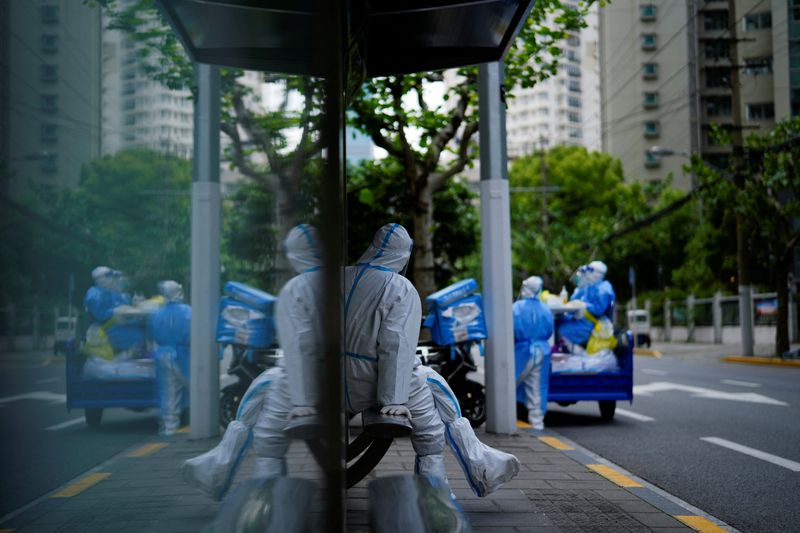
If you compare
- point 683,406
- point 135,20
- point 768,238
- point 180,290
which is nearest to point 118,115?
point 135,20

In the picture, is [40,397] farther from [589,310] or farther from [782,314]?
[782,314]

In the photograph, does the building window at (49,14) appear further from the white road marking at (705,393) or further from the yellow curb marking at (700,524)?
the white road marking at (705,393)

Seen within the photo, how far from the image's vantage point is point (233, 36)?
1.52 m

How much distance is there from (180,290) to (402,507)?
242 cm

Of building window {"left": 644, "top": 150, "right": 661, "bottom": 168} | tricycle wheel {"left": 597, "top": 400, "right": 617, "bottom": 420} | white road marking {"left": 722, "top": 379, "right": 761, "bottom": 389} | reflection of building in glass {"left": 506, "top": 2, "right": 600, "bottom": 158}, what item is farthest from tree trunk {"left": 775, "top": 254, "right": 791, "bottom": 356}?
reflection of building in glass {"left": 506, "top": 2, "right": 600, "bottom": 158}

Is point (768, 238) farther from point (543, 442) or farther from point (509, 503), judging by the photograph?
point (509, 503)

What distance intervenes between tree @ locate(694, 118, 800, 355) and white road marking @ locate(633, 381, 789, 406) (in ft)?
28.3

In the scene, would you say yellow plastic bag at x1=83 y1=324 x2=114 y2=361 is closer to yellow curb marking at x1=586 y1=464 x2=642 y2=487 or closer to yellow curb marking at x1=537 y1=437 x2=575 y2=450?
yellow curb marking at x1=586 y1=464 x2=642 y2=487

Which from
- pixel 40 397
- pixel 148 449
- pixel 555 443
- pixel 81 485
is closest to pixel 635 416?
pixel 555 443

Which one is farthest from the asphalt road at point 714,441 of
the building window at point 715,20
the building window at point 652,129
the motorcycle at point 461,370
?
the building window at point 652,129

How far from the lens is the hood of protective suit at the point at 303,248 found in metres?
1.47

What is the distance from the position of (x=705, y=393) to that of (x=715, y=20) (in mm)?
17165

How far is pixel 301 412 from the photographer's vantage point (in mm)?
1508

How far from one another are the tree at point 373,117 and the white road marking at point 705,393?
444 cm
